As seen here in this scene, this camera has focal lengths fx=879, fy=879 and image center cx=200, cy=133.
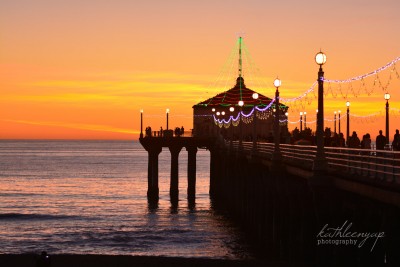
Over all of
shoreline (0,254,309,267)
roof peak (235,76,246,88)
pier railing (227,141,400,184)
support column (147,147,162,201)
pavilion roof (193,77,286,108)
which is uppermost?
roof peak (235,76,246,88)

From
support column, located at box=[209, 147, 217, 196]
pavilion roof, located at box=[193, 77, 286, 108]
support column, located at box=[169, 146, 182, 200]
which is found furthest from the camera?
pavilion roof, located at box=[193, 77, 286, 108]

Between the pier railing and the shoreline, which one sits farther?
the shoreline

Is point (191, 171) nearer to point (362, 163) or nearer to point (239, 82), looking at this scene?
point (239, 82)

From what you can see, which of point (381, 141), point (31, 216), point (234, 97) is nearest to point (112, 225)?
point (31, 216)

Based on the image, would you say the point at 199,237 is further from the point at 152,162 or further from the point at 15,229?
the point at 152,162

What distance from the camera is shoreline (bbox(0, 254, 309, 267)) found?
30781 mm

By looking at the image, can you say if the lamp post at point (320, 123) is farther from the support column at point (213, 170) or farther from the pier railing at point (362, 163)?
the support column at point (213, 170)

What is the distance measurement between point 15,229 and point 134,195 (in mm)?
30464

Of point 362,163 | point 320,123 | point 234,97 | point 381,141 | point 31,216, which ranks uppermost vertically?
point 234,97

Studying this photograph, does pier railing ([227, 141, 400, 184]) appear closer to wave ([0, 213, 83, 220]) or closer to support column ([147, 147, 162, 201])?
wave ([0, 213, 83, 220])

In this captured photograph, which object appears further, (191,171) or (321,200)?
(191,171)

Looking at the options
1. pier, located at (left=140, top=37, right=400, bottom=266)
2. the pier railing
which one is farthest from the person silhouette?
the pier railing

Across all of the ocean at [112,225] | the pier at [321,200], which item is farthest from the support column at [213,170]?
the pier at [321,200]

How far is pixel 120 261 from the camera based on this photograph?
3203cm
